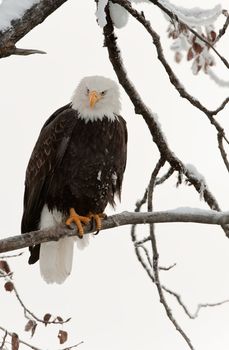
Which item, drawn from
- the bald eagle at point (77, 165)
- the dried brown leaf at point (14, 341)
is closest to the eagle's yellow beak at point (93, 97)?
the bald eagle at point (77, 165)

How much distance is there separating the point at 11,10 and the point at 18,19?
0.05 m

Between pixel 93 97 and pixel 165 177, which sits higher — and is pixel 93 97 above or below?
above

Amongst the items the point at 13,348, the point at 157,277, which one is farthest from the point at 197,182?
the point at 13,348

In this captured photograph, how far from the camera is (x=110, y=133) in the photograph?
463 cm

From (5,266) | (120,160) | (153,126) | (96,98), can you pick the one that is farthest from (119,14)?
(5,266)

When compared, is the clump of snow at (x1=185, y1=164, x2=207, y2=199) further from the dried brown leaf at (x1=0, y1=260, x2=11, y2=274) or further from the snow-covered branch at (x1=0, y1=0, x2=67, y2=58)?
the snow-covered branch at (x1=0, y1=0, x2=67, y2=58)

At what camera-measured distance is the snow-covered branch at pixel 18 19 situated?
2.95 meters

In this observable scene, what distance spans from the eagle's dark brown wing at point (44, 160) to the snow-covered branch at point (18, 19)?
1.44m

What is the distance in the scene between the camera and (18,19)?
118 inches

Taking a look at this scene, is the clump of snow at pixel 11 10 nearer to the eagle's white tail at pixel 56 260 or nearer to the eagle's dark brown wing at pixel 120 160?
the eagle's dark brown wing at pixel 120 160

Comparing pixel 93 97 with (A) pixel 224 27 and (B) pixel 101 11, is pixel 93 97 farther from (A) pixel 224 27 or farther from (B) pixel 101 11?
(A) pixel 224 27

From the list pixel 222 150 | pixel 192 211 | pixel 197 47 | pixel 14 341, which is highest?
pixel 197 47

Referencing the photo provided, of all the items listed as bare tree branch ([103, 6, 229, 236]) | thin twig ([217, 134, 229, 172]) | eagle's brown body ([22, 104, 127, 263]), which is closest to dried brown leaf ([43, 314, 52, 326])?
eagle's brown body ([22, 104, 127, 263])

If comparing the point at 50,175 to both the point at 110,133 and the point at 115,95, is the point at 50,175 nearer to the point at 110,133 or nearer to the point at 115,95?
the point at 110,133
